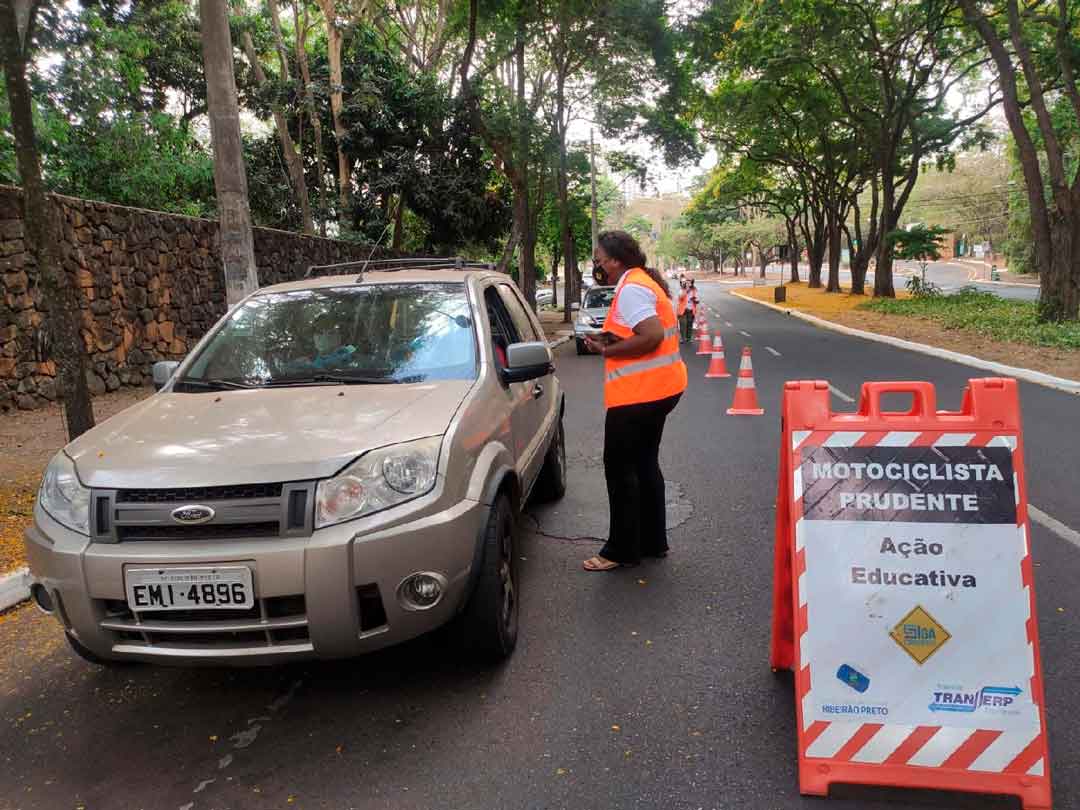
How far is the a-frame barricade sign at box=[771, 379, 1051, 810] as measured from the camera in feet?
8.21

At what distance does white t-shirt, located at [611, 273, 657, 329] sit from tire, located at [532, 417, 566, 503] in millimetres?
1727

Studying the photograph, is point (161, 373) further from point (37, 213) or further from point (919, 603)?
point (919, 603)

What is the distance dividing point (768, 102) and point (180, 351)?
24.6 m

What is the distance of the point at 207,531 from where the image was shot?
282 cm

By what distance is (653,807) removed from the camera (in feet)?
8.29

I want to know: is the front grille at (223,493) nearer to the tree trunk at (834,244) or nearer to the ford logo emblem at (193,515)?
the ford logo emblem at (193,515)

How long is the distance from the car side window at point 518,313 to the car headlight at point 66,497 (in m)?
2.69

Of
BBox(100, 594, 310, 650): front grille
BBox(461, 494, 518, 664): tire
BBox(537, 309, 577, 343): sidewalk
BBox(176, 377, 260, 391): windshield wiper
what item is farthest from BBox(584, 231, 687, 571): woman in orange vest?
BBox(537, 309, 577, 343): sidewalk

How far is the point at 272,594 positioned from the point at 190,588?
11.3 inches

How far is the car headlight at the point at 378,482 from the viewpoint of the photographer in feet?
9.28

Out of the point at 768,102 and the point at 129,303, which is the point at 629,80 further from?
the point at 129,303

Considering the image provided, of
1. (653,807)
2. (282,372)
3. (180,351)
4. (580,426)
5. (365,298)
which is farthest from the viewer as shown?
(180,351)

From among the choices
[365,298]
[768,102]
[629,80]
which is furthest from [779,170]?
[365,298]

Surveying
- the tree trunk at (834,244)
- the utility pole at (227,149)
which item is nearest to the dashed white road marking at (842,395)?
the utility pole at (227,149)
